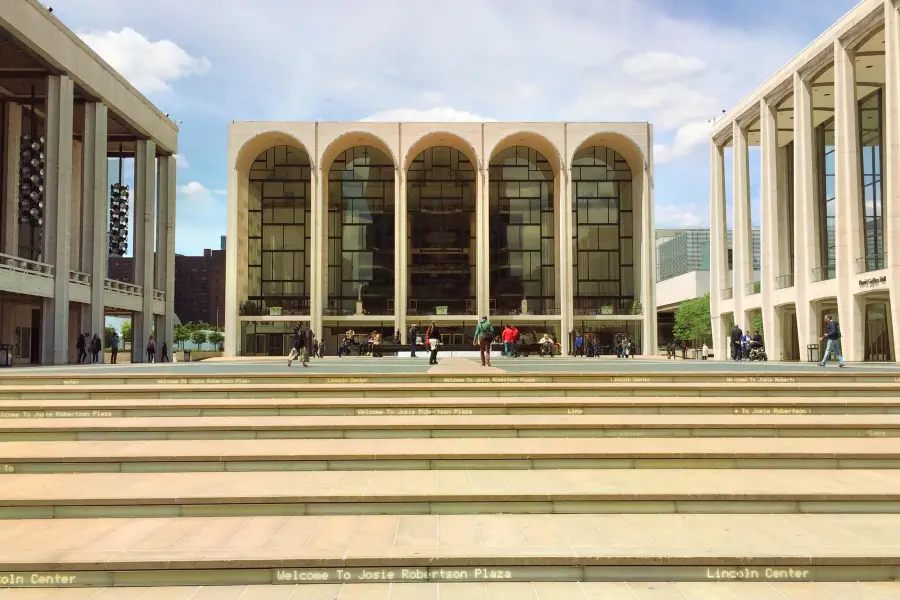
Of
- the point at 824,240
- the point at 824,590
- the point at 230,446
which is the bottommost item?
the point at 824,590

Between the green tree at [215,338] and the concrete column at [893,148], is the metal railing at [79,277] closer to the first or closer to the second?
the concrete column at [893,148]

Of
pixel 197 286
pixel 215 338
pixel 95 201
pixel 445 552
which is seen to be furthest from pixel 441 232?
pixel 197 286

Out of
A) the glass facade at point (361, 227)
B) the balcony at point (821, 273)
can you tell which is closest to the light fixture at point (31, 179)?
the glass facade at point (361, 227)

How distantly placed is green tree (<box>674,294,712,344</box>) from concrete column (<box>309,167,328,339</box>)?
32489mm

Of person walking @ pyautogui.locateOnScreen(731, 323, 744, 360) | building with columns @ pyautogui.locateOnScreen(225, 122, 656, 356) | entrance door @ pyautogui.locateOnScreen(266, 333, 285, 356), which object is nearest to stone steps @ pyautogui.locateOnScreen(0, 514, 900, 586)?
person walking @ pyautogui.locateOnScreen(731, 323, 744, 360)

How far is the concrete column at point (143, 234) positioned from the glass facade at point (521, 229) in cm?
2789

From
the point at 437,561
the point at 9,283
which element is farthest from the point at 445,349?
the point at 437,561

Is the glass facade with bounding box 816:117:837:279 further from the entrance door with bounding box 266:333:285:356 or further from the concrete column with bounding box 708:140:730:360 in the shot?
the entrance door with bounding box 266:333:285:356

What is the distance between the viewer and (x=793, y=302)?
3488 cm

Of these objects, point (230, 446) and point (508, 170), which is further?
point (508, 170)

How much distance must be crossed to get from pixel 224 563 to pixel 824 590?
439 cm

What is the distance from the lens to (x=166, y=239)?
45250 mm

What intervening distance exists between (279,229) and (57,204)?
27.5 metres

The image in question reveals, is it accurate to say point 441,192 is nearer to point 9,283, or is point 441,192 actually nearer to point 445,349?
point 445,349
